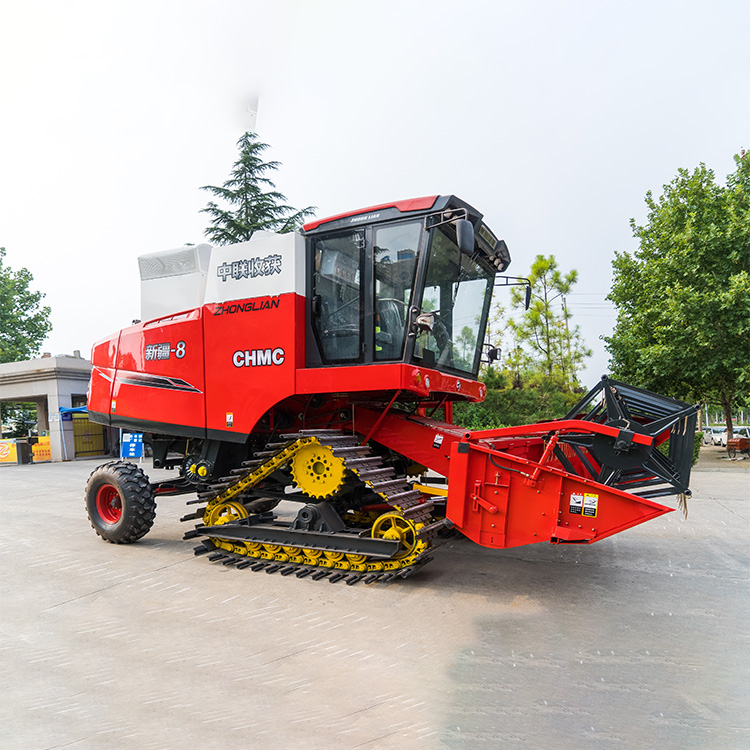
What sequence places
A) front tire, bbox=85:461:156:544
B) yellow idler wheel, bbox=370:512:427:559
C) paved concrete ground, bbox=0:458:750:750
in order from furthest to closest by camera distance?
1. front tire, bbox=85:461:156:544
2. yellow idler wheel, bbox=370:512:427:559
3. paved concrete ground, bbox=0:458:750:750

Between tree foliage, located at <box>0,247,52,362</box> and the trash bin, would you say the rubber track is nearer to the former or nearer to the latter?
the trash bin

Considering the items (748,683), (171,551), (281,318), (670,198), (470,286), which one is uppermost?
(670,198)

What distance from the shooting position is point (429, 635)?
3.90 m

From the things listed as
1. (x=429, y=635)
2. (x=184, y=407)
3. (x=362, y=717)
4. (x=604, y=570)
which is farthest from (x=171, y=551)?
(x=604, y=570)

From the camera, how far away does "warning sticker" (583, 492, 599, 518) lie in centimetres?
445

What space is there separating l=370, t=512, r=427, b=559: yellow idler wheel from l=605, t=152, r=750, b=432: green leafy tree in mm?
15462

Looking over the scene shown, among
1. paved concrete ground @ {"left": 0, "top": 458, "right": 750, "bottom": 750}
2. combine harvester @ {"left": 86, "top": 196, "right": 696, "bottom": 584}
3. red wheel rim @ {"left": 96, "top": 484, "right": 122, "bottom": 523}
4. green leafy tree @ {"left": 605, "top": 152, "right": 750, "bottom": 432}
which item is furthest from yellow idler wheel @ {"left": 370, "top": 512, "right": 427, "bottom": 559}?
green leafy tree @ {"left": 605, "top": 152, "right": 750, "bottom": 432}

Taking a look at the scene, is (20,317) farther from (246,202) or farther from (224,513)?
(224,513)

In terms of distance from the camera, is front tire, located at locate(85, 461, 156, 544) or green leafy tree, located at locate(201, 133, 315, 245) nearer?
front tire, located at locate(85, 461, 156, 544)

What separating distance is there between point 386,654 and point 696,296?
56.4 feet

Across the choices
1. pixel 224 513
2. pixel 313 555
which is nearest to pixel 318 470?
pixel 313 555

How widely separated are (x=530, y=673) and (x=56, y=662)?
2905mm

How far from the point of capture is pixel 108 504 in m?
6.97

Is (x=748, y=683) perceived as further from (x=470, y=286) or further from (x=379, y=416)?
(x=470, y=286)
